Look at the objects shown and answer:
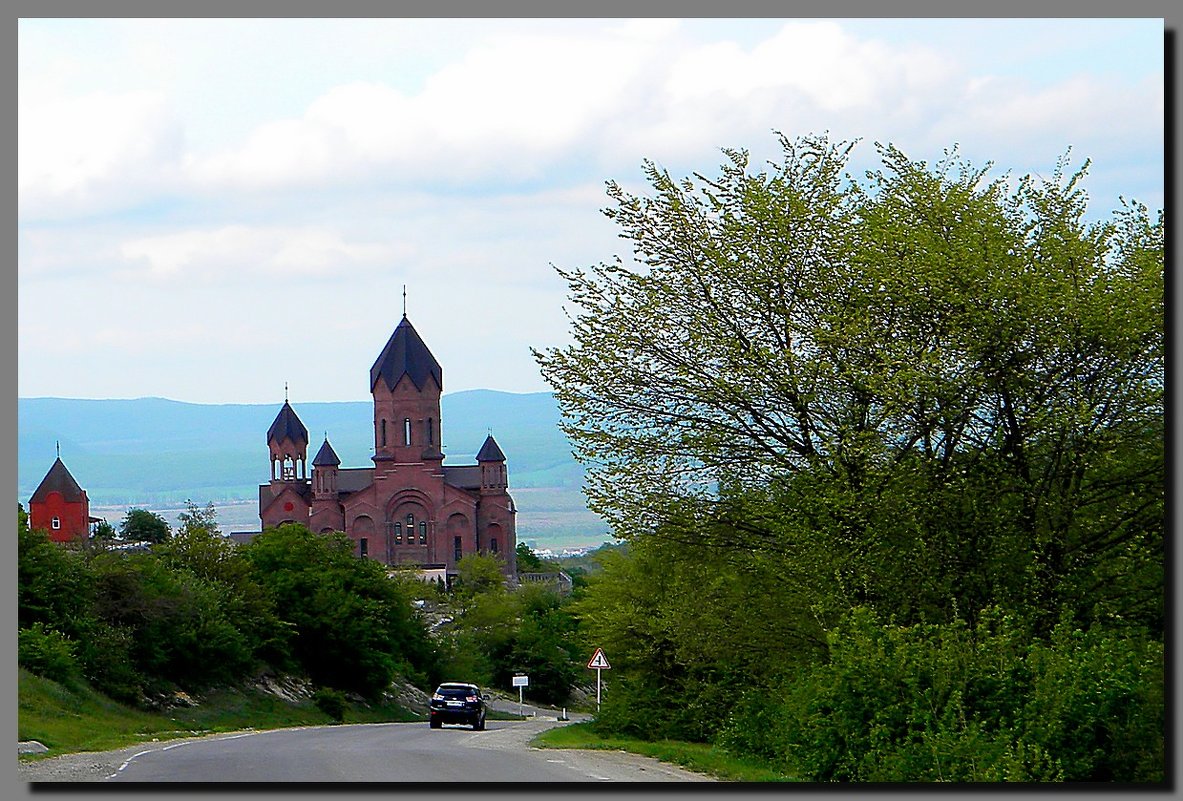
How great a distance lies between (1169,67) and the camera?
43.3 ft

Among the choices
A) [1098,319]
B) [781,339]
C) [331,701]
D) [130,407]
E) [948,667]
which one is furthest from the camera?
[130,407]

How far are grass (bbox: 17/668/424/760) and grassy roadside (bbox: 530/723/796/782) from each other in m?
8.30

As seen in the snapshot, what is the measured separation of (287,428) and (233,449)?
5.84 meters

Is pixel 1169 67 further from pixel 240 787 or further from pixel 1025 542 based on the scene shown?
pixel 240 787

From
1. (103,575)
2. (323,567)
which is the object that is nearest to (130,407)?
(323,567)

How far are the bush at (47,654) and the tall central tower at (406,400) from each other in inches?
3651

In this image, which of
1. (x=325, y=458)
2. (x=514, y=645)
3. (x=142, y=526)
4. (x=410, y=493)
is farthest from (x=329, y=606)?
(x=325, y=458)

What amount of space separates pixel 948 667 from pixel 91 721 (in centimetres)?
→ 2320

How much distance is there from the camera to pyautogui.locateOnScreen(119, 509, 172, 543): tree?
10243cm

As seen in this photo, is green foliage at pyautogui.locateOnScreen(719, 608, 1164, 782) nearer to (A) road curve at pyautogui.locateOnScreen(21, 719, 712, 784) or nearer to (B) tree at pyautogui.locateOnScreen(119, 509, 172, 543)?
(A) road curve at pyautogui.locateOnScreen(21, 719, 712, 784)

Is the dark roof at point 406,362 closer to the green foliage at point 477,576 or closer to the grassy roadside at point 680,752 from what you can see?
the green foliage at point 477,576

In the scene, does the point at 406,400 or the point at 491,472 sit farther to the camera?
the point at 491,472

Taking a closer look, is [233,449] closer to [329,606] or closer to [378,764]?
[329,606]

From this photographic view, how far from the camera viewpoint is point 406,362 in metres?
132
